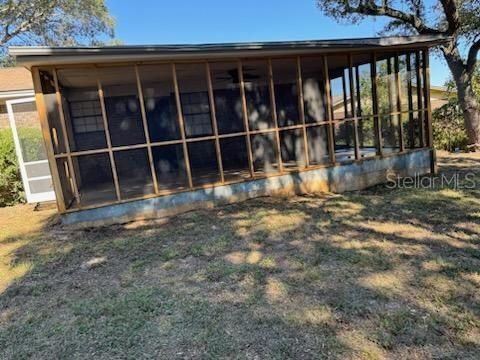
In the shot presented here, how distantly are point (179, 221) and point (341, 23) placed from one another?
32.2 feet

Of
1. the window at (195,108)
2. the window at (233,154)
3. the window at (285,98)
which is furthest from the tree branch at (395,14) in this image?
the window at (233,154)

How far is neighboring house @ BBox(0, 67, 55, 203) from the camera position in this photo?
8.43 metres

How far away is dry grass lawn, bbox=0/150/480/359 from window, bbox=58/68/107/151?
10.5ft

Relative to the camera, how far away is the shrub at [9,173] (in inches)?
336

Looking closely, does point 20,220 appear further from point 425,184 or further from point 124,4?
point 124,4

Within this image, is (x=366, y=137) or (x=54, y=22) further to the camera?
(x=54, y=22)

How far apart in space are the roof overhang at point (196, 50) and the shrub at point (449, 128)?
5418 mm

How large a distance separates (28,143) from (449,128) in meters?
11.9

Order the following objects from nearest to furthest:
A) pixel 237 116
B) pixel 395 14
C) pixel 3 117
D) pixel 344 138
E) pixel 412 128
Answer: pixel 412 128, pixel 237 116, pixel 344 138, pixel 3 117, pixel 395 14

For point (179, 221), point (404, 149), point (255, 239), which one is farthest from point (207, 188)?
point (404, 149)

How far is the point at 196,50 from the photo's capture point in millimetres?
5711

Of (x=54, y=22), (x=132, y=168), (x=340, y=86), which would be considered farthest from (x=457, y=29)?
(x=54, y=22)

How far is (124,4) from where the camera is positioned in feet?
79.6

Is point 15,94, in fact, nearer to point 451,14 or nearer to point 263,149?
point 263,149
